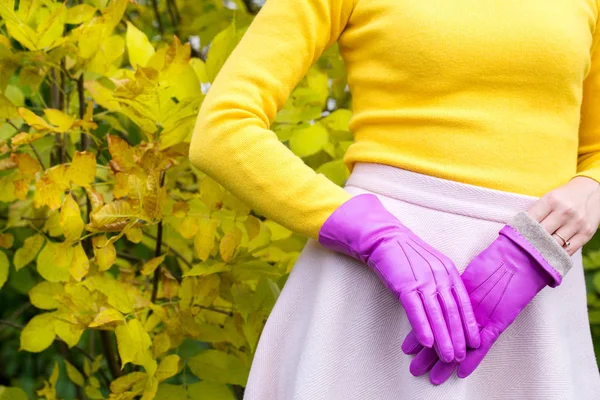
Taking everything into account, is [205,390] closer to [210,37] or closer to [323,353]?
[323,353]

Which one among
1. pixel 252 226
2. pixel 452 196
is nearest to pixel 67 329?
pixel 252 226

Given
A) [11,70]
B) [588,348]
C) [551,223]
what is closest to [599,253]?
[588,348]

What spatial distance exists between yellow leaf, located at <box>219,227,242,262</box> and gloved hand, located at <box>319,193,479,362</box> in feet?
0.89

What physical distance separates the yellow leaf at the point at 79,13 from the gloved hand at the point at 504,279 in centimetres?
69

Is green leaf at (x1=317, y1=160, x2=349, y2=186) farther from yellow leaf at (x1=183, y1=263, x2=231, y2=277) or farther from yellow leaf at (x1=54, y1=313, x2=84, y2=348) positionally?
yellow leaf at (x1=54, y1=313, x2=84, y2=348)

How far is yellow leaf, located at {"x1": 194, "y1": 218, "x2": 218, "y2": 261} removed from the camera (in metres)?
1.11

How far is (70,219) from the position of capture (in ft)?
3.62

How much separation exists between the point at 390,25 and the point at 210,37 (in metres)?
0.76

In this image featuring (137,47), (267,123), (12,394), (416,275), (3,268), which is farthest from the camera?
(12,394)

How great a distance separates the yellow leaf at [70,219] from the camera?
1102 millimetres

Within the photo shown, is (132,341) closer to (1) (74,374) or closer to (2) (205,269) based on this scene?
(2) (205,269)

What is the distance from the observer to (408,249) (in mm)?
850

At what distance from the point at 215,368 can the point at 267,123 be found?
50 cm

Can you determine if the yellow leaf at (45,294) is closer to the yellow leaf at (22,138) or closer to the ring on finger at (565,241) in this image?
the yellow leaf at (22,138)
